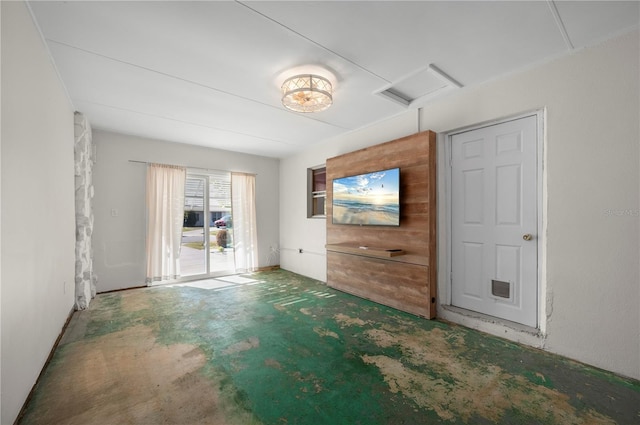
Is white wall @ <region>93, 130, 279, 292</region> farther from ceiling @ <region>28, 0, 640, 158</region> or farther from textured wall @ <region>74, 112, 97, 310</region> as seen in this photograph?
ceiling @ <region>28, 0, 640, 158</region>

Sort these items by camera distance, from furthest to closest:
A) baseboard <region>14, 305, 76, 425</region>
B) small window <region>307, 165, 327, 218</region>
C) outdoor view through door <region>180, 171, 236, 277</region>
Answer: small window <region>307, 165, 327, 218</region> < outdoor view through door <region>180, 171, 236, 277</region> < baseboard <region>14, 305, 76, 425</region>

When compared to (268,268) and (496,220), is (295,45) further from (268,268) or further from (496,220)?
(268,268)

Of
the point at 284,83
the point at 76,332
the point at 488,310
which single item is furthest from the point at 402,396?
the point at 76,332

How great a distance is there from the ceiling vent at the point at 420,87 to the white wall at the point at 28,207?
9.58 feet

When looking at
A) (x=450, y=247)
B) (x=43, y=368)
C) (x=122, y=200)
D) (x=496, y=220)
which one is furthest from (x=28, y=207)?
(x=496, y=220)

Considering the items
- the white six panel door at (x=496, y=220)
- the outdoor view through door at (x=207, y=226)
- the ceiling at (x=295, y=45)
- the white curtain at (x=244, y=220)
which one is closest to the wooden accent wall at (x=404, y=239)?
the white six panel door at (x=496, y=220)

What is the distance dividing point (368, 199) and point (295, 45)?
2220 mm

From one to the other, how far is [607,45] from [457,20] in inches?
51.2

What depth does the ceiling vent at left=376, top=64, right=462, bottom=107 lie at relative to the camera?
264 cm

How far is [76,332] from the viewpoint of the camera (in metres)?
2.82

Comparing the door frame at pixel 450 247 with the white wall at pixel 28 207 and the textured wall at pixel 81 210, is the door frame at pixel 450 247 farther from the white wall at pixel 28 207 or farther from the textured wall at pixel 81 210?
the textured wall at pixel 81 210

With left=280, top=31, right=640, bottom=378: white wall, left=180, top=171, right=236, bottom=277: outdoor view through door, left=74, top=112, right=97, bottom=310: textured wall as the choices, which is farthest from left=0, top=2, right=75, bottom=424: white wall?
left=280, top=31, right=640, bottom=378: white wall

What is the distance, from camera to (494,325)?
2.74 meters

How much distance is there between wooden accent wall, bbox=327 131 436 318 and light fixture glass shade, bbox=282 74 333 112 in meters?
1.28
